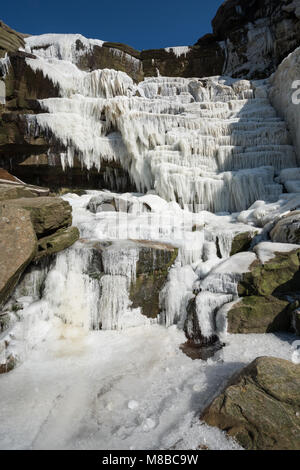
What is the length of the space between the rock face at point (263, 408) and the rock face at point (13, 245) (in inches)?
119

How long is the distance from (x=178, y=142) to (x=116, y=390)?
878 centimetres

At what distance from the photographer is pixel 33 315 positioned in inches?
161

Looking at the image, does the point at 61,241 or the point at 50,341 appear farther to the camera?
the point at 61,241

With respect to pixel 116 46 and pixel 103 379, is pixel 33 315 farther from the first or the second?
pixel 116 46

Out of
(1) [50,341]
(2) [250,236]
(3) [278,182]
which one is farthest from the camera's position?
(3) [278,182]

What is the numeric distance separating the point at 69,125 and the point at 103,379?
9.37 m

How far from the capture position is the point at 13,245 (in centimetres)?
386

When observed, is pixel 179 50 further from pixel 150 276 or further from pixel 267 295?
pixel 267 295

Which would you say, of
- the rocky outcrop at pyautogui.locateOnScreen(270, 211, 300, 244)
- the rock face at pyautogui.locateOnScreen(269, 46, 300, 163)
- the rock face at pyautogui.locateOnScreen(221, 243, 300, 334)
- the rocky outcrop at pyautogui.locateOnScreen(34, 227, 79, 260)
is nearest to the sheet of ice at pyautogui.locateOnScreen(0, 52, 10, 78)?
the rocky outcrop at pyautogui.locateOnScreen(34, 227, 79, 260)

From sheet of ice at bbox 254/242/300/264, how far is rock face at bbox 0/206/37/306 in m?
3.92

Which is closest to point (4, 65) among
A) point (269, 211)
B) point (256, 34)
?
point (269, 211)

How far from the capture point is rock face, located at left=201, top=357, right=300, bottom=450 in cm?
177

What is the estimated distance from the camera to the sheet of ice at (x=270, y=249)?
4309mm

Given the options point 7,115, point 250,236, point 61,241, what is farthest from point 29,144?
point 250,236
